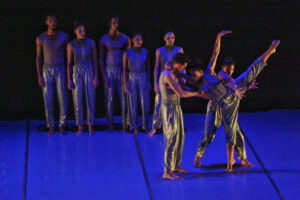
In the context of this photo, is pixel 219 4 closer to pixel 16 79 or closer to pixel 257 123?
pixel 257 123

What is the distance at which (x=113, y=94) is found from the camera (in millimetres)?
8969

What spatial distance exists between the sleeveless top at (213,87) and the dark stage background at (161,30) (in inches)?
67.0

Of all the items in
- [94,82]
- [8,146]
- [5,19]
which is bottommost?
[8,146]

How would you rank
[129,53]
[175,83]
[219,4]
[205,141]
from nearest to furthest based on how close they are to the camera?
[175,83] < [205,141] < [129,53] < [219,4]

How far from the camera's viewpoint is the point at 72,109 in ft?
31.6

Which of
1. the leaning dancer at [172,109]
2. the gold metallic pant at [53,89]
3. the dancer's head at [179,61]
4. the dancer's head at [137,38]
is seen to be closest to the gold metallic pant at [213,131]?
the leaning dancer at [172,109]

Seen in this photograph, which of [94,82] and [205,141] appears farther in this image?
[94,82]

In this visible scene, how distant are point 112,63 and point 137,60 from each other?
0.30m

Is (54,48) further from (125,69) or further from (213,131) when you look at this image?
(213,131)

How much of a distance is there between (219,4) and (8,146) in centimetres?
298

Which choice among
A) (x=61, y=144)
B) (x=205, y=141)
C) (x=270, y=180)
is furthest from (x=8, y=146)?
(x=270, y=180)

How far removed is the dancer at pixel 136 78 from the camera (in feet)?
28.5

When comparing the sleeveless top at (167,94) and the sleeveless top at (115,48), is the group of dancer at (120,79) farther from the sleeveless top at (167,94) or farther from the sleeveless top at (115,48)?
the sleeveless top at (167,94)

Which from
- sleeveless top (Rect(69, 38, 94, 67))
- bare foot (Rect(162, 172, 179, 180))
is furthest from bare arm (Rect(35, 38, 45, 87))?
bare foot (Rect(162, 172, 179, 180))
